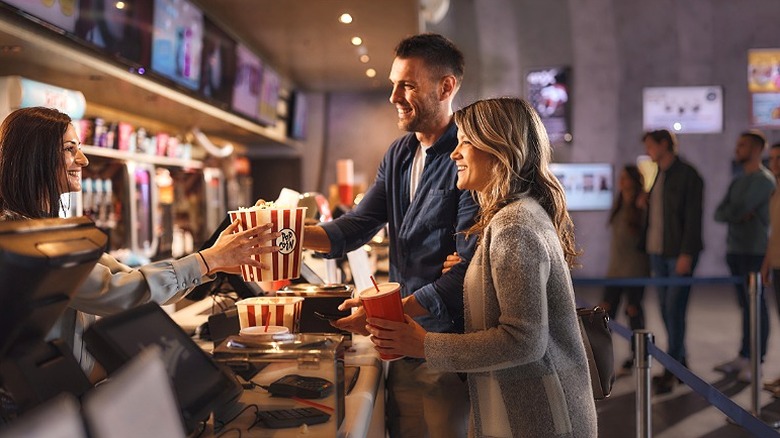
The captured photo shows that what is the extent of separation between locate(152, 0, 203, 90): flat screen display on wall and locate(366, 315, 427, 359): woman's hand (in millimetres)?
4324

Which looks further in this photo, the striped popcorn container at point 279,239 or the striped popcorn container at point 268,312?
the striped popcorn container at point 268,312

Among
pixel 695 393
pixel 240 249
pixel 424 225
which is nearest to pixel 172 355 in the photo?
pixel 240 249

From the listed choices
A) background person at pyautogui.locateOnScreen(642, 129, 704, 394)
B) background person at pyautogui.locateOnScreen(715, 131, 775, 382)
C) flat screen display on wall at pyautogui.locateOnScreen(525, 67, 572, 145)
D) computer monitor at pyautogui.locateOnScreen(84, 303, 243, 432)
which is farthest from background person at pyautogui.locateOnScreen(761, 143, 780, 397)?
flat screen display on wall at pyautogui.locateOnScreen(525, 67, 572, 145)

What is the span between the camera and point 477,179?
1.92 meters

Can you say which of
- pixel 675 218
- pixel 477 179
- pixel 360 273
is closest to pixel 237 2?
pixel 675 218

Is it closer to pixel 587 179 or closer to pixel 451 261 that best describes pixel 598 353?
pixel 451 261

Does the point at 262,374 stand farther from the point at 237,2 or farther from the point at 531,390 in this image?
the point at 237,2

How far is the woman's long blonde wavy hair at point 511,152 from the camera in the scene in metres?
1.84

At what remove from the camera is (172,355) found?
1.29 m

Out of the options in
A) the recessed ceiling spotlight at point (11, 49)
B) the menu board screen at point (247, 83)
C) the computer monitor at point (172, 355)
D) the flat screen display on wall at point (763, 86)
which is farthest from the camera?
the flat screen display on wall at point (763, 86)

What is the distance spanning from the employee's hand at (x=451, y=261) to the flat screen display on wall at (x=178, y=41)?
400cm

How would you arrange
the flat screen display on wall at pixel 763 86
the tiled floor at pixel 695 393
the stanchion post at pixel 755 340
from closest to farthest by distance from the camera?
the tiled floor at pixel 695 393 → the stanchion post at pixel 755 340 → the flat screen display on wall at pixel 763 86

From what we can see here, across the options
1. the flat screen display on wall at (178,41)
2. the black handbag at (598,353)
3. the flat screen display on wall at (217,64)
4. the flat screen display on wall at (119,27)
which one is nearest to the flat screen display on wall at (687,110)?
the flat screen display on wall at (217,64)

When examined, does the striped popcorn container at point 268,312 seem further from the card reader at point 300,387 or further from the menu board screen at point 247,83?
the menu board screen at point 247,83
